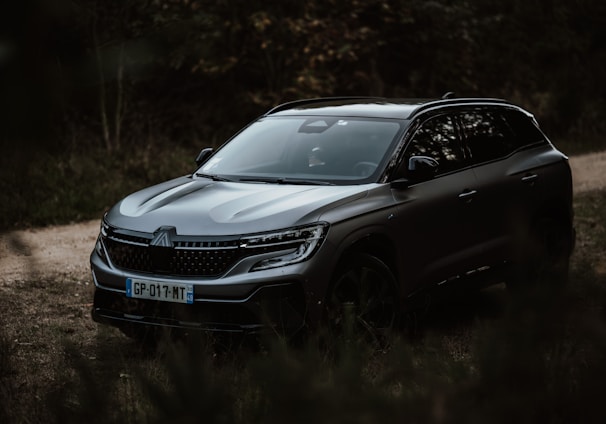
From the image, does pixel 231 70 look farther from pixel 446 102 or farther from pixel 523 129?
pixel 446 102

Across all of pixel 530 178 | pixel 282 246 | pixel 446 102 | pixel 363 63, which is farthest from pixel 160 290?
pixel 363 63

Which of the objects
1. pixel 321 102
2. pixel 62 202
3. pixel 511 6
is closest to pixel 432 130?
pixel 321 102

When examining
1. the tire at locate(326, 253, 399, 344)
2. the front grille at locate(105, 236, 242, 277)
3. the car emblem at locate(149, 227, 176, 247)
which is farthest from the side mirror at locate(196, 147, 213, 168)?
the tire at locate(326, 253, 399, 344)

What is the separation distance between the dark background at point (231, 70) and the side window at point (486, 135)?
214cm

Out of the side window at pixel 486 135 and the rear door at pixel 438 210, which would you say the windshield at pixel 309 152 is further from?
the side window at pixel 486 135

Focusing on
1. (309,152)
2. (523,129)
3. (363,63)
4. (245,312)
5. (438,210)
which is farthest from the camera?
(363,63)

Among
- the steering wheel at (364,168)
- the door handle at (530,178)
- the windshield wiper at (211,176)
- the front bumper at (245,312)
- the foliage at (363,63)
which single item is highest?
the steering wheel at (364,168)

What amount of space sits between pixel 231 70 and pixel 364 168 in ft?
49.1

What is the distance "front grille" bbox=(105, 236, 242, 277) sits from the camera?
5613mm

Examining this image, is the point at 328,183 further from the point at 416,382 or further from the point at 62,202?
the point at 62,202

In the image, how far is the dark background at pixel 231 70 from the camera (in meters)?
1.73

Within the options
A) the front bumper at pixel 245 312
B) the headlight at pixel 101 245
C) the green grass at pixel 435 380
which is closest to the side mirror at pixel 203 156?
the headlight at pixel 101 245

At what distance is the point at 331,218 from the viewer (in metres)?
5.74

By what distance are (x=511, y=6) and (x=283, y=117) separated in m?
22.4
